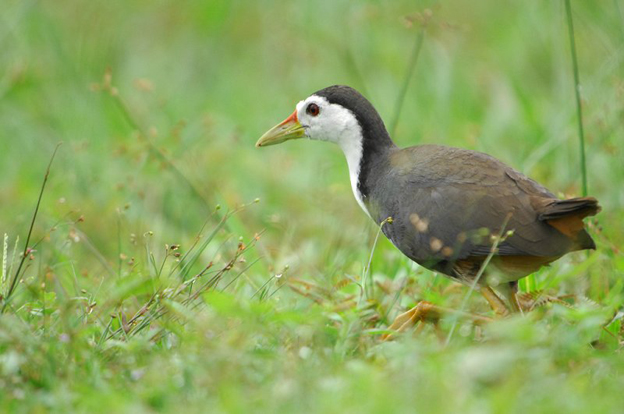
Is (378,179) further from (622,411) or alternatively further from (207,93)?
(207,93)

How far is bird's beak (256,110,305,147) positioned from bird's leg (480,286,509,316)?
1.37 meters

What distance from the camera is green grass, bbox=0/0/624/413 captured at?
3111 mm

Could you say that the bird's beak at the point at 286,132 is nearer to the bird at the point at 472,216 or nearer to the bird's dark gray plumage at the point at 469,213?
the bird at the point at 472,216

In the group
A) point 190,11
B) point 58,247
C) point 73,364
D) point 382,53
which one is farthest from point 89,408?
point 190,11

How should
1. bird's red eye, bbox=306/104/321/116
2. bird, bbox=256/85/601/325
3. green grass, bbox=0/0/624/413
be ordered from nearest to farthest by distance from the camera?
green grass, bbox=0/0/624/413 < bird, bbox=256/85/601/325 < bird's red eye, bbox=306/104/321/116

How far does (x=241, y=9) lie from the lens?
9695 millimetres

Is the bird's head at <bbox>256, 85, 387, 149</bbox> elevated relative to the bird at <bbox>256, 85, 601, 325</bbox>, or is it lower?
elevated

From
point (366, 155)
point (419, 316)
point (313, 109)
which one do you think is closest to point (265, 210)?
point (313, 109)

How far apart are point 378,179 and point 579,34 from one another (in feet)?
13.0

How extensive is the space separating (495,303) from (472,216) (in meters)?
0.42

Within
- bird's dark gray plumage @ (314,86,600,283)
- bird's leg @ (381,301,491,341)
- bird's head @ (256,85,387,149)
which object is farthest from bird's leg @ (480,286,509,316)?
bird's head @ (256,85,387,149)

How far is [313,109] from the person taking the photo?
4898mm

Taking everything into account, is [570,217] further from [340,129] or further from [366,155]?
[340,129]

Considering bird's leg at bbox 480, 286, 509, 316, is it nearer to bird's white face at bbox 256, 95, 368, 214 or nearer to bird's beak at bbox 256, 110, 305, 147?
bird's white face at bbox 256, 95, 368, 214
